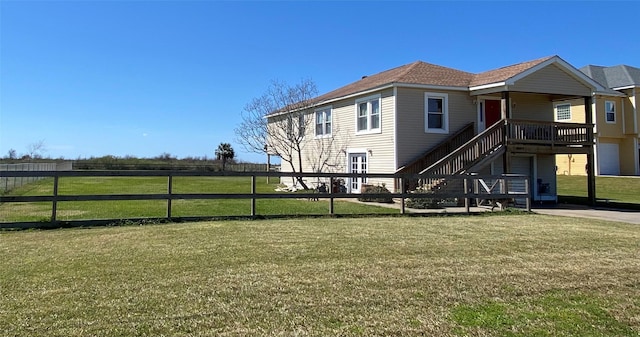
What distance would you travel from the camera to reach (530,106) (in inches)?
780

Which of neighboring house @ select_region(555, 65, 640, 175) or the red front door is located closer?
the red front door

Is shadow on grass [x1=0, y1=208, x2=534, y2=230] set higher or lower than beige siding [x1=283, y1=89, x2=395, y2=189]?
lower

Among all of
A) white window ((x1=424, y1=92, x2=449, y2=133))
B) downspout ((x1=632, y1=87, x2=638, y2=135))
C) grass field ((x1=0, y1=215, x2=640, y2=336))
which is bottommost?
grass field ((x1=0, y1=215, x2=640, y2=336))

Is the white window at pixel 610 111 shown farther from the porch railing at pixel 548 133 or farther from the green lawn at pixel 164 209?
the green lawn at pixel 164 209

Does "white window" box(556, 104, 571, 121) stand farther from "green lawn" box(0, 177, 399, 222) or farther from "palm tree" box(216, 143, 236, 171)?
"palm tree" box(216, 143, 236, 171)

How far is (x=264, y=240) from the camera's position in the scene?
7.21 metres

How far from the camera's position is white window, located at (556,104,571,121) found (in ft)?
101

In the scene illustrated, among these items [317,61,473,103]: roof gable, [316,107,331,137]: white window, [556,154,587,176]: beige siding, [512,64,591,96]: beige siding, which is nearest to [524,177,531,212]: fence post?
[512,64,591,96]: beige siding

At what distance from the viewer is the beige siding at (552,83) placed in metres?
16.9

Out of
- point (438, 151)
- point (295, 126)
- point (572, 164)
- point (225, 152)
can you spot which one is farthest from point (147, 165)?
point (572, 164)

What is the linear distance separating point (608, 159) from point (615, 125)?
235 cm

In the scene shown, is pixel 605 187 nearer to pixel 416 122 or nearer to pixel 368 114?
pixel 416 122

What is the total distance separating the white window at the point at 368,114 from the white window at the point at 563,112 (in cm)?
1866

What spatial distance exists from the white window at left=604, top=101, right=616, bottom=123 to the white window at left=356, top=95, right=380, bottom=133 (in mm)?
20873
